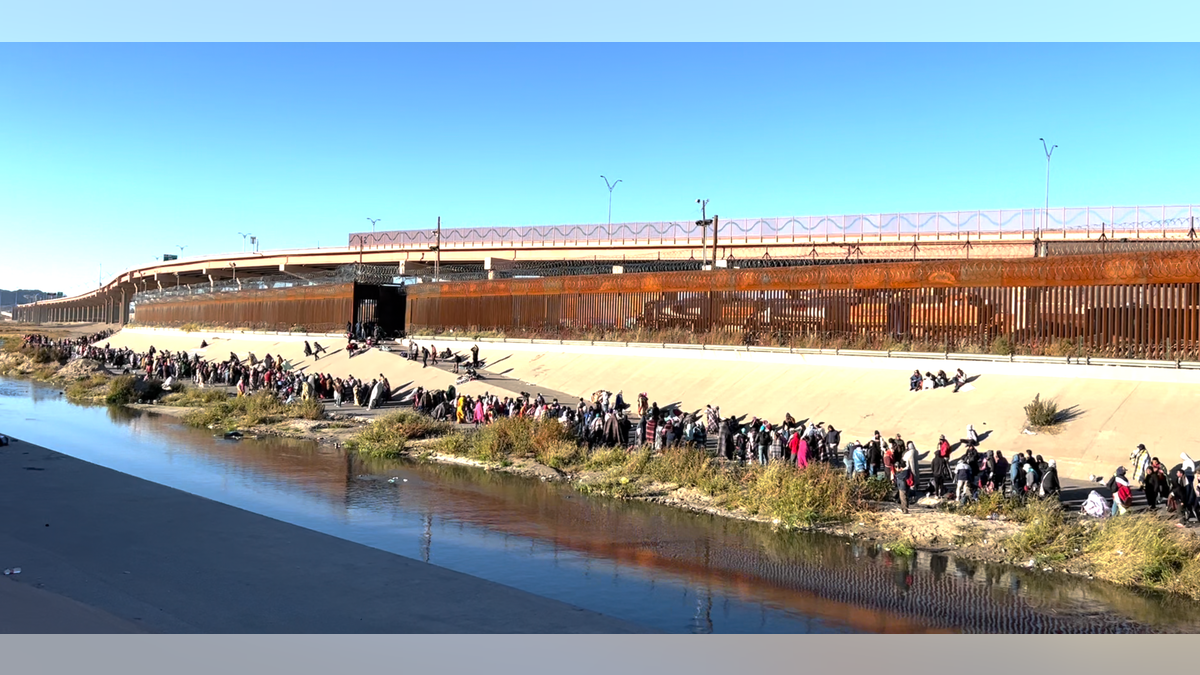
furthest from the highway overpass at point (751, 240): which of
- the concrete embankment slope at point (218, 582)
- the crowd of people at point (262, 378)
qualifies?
the concrete embankment slope at point (218, 582)

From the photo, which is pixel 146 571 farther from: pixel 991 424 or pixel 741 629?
pixel 991 424

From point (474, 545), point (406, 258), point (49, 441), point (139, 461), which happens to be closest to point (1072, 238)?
point (474, 545)

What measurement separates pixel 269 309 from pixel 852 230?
39.8 m

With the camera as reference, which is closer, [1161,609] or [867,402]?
[1161,609]

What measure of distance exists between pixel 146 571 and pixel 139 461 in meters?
12.9

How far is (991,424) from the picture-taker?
2072 centimetres

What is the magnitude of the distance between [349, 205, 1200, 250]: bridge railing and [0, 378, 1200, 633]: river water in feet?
82.8

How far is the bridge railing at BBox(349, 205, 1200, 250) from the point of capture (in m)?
38.6

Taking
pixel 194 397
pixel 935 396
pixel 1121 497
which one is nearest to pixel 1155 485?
pixel 1121 497

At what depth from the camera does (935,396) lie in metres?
23.0

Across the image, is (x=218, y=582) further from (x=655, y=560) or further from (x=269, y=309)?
(x=269, y=309)

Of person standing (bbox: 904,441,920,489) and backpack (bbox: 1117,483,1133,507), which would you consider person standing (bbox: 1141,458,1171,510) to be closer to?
backpack (bbox: 1117,483,1133,507)

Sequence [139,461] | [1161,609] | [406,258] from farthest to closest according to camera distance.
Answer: [406,258], [139,461], [1161,609]

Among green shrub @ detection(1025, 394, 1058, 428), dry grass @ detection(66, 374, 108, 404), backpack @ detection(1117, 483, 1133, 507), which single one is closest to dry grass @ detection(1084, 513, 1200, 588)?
backpack @ detection(1117, 483, 1133, 507)
